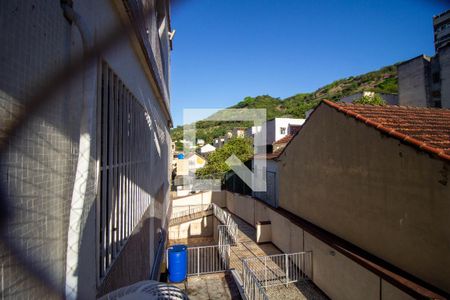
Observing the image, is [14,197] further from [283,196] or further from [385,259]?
[283,196]

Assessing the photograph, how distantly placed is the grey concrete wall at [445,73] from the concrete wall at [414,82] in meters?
1.33

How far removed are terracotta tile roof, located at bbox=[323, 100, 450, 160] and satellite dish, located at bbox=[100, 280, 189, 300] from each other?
4581 mm

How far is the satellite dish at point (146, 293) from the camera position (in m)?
2.02

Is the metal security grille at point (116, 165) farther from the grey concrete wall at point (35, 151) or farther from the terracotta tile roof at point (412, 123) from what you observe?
Result: the terracotta tile roof at point (412, 123)

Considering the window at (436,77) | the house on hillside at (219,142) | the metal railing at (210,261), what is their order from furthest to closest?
1. the house on hillside at (219,142)
2. the window at (436,77)
3. the metal railing at (210,261)

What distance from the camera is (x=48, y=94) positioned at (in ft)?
4.27

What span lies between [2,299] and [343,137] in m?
7.04

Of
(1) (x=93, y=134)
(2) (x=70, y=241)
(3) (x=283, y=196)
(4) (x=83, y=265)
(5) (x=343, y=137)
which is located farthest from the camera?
(3) (x=283, y=196)

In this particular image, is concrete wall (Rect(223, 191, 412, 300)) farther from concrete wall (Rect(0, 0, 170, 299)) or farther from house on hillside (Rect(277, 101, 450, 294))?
concrete wall (Rect(0, 0, 170, 299))

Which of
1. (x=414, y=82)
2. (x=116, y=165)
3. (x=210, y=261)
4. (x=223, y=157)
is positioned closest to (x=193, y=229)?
(x=210, y=261)

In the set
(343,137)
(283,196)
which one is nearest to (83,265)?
(343,137)

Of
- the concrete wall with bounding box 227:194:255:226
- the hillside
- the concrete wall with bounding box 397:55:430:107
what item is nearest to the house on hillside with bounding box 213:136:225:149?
the hillside

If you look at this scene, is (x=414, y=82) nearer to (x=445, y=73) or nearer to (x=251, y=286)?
(x=445, y=73)

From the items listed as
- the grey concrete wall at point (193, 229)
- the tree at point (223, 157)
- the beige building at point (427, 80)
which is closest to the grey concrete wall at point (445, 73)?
the beige building at point (427, 80)
